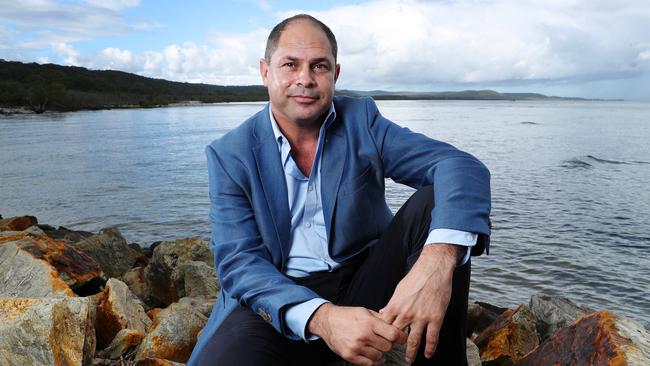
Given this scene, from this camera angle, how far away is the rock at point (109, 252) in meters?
7.52

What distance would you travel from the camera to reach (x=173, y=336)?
13.8 feet

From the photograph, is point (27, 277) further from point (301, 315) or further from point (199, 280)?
point (301, 315)

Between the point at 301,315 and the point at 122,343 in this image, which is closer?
the point at 301,315

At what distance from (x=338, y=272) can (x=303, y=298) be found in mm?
497

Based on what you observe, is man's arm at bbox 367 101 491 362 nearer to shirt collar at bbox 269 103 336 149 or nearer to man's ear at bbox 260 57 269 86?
shirt collar at bbox 269 103 336 149

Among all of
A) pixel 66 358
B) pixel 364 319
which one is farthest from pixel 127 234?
pixel 364 319

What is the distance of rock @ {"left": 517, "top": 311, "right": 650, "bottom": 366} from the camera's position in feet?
8.61

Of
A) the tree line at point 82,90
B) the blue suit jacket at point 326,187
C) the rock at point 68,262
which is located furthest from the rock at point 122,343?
the tree line at point 82,90

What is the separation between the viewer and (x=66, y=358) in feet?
11.3

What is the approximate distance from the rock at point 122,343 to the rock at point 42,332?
640 millimetres

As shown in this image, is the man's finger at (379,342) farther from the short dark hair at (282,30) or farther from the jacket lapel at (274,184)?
the short dark hair at (282,30)

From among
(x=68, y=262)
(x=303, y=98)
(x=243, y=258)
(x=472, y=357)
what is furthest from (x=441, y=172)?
(x=68, y=262)

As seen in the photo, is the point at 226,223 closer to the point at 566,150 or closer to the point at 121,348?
the point at 121,348

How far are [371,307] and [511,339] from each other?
2.08 metres
